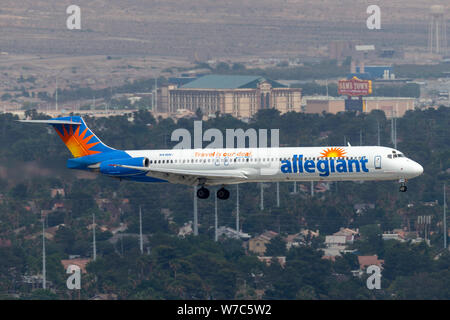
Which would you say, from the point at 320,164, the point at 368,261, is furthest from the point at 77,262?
the point at 320,164

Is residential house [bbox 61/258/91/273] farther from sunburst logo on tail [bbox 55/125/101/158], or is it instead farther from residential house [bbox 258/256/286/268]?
sunburst logo on tail [bbox 55/125/101/158]

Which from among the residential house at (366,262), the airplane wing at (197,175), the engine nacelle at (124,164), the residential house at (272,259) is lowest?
the residential house at (366,262)

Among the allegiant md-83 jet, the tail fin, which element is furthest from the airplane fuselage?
the tail fin

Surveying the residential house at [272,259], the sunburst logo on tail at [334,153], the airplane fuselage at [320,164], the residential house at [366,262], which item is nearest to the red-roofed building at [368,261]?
the residential house at [366,262]

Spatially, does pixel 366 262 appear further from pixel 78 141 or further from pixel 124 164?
pixel 124 164

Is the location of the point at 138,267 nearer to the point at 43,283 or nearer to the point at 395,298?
the point at 43,283

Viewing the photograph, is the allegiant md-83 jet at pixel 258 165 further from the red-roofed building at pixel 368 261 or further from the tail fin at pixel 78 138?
the red-roofed building at pixel 368 261
